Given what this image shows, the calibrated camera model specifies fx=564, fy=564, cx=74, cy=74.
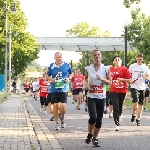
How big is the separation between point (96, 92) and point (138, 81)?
4677 mm

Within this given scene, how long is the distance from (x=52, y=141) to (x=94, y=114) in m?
1.17

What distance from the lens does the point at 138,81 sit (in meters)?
14.7

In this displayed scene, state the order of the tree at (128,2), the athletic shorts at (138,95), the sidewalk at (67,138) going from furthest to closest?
1. the tree at (128,2)
2. the athletic shorts at (138,95)
3. the sidewalk at (67,138)

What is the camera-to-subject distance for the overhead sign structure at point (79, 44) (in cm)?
8462

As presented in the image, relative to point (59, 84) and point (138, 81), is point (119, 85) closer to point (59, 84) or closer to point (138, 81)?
point (138, 81)

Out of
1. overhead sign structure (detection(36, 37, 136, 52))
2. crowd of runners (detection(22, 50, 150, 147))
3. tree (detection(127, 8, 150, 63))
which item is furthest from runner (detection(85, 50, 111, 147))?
overhead sign structure (detection(36, 37, 136, 52))

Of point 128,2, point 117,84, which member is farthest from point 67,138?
point 128,2

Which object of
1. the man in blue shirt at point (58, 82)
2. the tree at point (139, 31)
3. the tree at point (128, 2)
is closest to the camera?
the man in blue shirt at point (58, 82)

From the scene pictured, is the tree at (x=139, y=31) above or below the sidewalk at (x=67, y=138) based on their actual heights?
above

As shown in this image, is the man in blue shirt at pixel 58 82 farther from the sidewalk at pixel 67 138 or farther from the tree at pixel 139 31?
the tree at pixel 139 31

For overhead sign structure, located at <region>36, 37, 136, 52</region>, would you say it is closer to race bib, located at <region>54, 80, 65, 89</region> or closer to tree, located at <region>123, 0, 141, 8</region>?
tree, located at <region>123, 0, 141, 8</region>

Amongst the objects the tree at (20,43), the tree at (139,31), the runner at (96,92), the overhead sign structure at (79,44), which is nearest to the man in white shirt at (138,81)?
the runner at (96,92)

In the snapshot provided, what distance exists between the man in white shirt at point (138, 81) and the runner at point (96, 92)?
166 inches

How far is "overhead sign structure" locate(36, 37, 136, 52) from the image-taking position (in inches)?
3332
